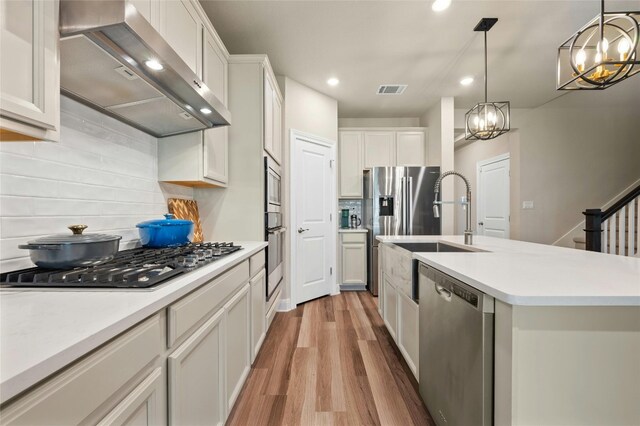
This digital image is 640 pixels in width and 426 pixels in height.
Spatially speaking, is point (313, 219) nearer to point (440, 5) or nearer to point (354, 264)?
point (354, 264)

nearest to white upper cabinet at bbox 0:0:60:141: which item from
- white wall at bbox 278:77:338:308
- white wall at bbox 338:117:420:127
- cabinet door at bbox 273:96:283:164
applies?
cabinet door at bbox 273:96:283:164

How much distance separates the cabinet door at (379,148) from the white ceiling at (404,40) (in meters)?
0.74

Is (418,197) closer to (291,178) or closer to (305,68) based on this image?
(291,178)

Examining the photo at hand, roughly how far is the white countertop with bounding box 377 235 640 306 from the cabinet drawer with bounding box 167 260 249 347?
3.28 feet

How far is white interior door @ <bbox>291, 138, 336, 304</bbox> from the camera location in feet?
11.0

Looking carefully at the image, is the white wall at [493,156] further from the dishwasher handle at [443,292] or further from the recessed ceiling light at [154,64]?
the recessed ceiling light at [154,64]

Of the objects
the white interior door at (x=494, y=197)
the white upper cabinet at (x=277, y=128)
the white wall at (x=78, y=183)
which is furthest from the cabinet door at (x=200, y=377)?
the white interior door at (x=494, y=197)

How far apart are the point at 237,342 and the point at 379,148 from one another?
3718 millimetres

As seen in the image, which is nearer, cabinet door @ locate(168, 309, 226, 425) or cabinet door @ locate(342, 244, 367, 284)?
cabinet door @ locate(168, 309, 226, 425)

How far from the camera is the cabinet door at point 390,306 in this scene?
2.20m

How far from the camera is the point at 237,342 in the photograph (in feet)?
5.20

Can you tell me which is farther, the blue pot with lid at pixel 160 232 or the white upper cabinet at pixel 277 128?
the white upper cabinet at pixel 277 128

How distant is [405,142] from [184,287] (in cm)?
429

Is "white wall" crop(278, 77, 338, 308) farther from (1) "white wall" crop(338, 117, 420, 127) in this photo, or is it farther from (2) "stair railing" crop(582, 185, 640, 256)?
(2) "stair railing" crop(582, 185, 640, 256)
